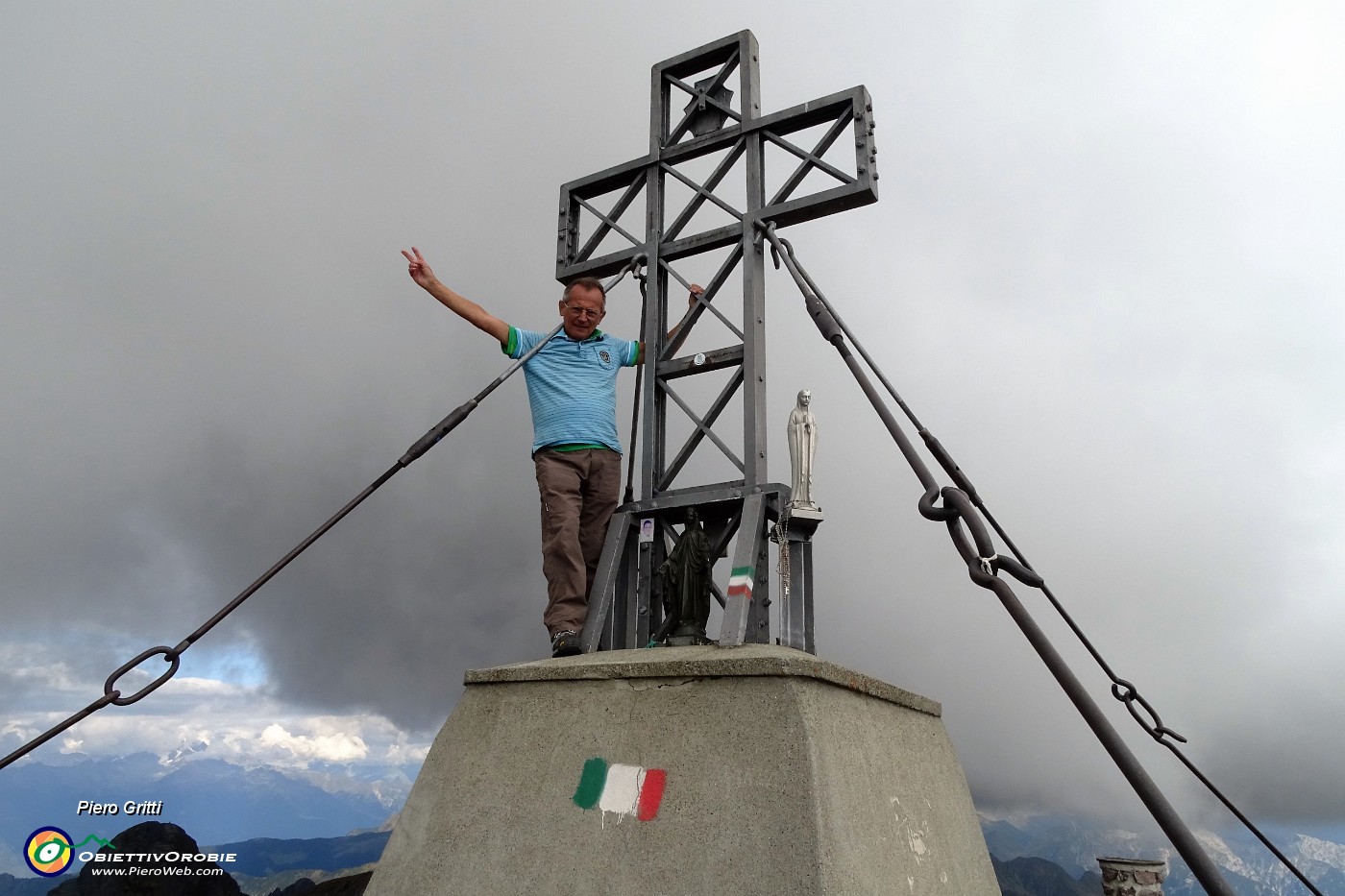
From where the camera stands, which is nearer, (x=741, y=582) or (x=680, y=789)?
(x=680, y=789)

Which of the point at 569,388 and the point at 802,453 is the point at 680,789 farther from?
the point at 569,388

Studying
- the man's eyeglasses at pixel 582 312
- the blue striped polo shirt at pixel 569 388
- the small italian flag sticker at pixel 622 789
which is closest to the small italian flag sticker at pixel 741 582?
the small italian flag sticker at pixel 622 789

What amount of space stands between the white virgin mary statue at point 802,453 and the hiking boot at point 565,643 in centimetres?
145

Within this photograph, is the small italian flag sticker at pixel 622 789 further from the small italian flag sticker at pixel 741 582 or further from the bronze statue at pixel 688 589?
the bronze statue at pixel 688 589

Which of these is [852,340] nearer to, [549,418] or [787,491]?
[787,491]

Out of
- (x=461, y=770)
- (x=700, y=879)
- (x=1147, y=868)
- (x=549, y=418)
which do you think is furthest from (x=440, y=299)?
(x=1147, y=868)

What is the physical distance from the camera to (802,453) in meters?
5.13

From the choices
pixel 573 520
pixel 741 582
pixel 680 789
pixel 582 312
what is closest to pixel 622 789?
pixel 680 789

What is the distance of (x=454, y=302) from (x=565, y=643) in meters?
2.29

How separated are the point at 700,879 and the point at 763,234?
12.9ft

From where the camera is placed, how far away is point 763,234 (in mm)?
5656

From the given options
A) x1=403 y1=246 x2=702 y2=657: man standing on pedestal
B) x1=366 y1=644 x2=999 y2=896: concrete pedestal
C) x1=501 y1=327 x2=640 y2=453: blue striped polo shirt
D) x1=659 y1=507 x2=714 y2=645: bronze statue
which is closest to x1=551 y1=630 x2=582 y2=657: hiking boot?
x1=403 y1=246 x2=702 y2=657: man standing on pedestal

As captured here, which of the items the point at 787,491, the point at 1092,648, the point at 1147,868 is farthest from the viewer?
the point at 1147,868

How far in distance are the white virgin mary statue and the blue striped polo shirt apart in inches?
44.7
